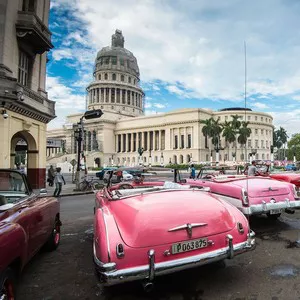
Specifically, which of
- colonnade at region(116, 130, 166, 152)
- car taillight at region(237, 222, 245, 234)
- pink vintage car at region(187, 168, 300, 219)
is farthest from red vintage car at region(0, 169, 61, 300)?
colonnade at region(116, 130, 166, 152)

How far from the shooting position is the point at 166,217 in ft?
10.9

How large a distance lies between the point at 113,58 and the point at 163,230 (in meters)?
109

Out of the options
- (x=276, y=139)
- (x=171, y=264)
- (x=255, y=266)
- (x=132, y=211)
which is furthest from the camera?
(x=276, y=139)

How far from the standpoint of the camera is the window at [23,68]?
51.6 ft

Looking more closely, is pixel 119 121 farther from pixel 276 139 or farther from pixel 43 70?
pixel 43 70

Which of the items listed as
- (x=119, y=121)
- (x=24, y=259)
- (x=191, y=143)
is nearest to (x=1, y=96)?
(x=24, y=259)

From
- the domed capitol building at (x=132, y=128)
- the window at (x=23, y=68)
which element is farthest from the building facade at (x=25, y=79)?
the domed capitol building at (x=132, y=128)

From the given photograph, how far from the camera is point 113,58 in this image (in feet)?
345

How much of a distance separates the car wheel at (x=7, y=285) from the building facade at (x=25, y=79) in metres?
12.2

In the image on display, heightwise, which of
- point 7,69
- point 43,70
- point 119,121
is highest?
point 119,121

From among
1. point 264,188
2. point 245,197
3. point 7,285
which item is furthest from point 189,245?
point 264,188

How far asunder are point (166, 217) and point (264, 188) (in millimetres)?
3649

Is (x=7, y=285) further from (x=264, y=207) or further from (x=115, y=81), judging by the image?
(x=115, y=81)

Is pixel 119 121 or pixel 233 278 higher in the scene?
pixel 119 121
